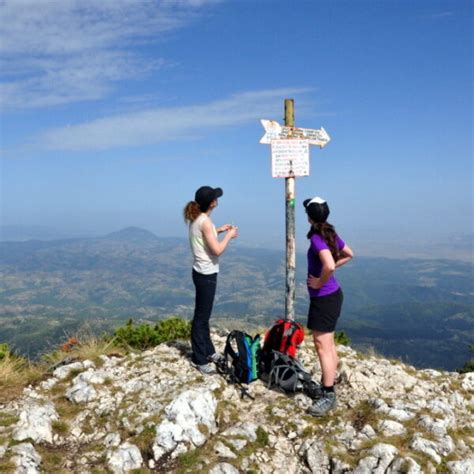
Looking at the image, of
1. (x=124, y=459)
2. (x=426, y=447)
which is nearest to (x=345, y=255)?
(x=426, y=447)

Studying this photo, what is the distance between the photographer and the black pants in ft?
23.4

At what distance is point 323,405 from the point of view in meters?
6.04

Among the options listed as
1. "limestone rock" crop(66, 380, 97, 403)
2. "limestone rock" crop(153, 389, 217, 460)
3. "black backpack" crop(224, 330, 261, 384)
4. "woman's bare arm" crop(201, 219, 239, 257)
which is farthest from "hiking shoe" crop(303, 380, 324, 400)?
"limestone rock" crop(66, 380, 97, 403)

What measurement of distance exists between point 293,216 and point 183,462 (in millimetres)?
5403

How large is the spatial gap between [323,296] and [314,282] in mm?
264

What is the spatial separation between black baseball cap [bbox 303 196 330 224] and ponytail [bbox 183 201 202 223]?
1924 millimetres

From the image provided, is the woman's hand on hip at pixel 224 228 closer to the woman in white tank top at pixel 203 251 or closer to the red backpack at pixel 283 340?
the woman in white tank top at pixel 203 251

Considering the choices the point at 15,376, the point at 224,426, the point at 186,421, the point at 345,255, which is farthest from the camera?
the point at 15,376

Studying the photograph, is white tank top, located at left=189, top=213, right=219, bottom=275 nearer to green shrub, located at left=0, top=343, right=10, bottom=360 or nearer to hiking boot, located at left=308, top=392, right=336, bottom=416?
hiking boot, located at left=308, top=392, right=336, bottom=416

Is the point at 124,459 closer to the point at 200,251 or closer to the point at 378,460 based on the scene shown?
the point at 378,460

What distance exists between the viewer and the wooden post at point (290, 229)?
29.2 feet

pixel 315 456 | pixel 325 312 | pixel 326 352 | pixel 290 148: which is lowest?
pixel 315 456

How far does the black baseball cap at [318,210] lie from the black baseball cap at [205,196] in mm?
1719

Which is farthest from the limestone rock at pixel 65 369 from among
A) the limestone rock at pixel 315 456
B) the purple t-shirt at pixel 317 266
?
the purple t-shirt at pixel 317 266
